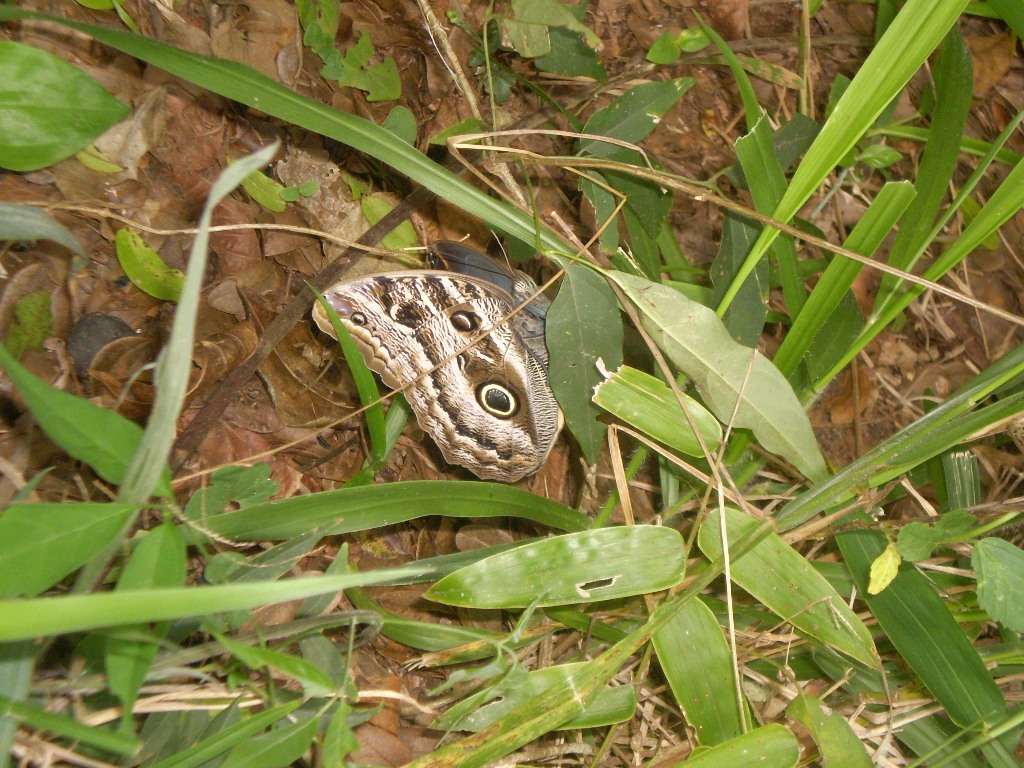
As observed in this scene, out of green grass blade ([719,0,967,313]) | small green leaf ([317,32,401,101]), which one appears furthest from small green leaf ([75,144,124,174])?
green grass blade ([719,0,967,313])

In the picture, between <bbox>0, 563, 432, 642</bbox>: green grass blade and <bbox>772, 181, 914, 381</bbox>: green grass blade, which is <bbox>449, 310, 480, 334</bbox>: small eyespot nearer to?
<bbox>772, 181, 914, 381</bbox>: green grass blade

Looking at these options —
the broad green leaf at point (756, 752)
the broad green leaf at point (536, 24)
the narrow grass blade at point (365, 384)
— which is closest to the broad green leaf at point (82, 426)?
the narrow grass blade at point (365, 384)

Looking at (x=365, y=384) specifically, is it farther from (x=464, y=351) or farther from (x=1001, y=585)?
(x=1001, y=585)

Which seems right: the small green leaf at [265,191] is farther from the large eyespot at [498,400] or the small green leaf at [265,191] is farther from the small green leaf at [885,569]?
the small green leaf at [885,569]

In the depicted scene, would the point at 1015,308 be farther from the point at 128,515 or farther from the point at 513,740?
the point at 128,515

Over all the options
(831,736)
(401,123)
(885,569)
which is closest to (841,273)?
(885,569)

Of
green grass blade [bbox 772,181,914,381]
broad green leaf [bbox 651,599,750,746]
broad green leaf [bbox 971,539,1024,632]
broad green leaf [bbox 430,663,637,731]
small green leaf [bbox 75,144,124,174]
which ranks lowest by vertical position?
broad green leaf [bbox 430,663,637,731]
